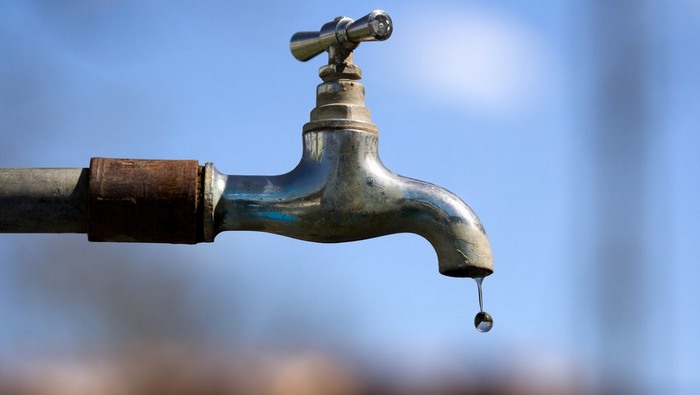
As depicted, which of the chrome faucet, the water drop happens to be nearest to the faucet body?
the chrome faucet

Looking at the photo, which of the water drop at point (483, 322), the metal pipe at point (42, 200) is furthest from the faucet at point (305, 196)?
the water drop at point (483, 322)

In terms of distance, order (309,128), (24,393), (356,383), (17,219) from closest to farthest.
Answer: (17,219), (309,128), (24,393), (356,383)

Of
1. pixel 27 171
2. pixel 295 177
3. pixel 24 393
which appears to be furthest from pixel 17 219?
pixel 24 393

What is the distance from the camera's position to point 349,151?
5.53 ft

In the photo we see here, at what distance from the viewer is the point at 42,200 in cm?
158

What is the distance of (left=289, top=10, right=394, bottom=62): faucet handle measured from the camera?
1612mm

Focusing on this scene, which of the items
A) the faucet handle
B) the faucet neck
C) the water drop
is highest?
the faucet handle

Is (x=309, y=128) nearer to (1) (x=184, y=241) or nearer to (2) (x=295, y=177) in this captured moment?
(2) (x=295, y=177)

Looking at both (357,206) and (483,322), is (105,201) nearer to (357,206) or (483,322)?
(357,206)

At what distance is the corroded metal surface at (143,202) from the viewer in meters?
1.59

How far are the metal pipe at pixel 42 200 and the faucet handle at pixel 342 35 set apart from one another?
0.33m

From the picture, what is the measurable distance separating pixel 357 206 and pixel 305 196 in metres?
0.07

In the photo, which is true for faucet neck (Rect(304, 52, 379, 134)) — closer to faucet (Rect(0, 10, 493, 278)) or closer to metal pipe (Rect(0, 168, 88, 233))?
faucet (Rect(0, 10, 493, 278))

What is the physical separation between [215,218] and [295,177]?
125 mm
